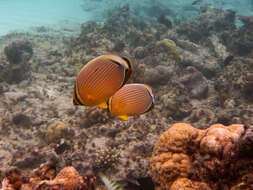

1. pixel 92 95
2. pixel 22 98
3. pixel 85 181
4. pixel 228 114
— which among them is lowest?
pixel 22 98

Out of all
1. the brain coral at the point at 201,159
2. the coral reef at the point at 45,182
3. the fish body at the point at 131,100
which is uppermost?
the fish body at the point at 131,100

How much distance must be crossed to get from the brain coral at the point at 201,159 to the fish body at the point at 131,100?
1117 millimetres

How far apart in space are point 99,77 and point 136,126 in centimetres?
349

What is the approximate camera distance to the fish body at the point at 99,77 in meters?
1.46

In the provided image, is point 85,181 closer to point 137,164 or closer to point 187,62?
point 137,164

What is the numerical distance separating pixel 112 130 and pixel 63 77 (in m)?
4.45

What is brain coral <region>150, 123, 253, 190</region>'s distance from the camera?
216 centimetres

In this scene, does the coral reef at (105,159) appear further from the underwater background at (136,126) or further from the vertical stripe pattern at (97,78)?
the vertical stripe pattern at (97,78)

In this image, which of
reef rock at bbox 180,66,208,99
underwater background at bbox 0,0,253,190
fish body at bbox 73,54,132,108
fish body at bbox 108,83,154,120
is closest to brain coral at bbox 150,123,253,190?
underwater background at bbox 0,0,253,190

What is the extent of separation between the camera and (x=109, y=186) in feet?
7.17

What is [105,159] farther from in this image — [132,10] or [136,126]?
[132,10]

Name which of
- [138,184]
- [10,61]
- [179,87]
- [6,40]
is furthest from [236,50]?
[6,40]

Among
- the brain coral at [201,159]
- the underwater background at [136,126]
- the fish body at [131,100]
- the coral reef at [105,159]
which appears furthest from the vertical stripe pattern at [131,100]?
the coral reef at [105,159]

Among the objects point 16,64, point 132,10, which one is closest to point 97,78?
point 16,64
